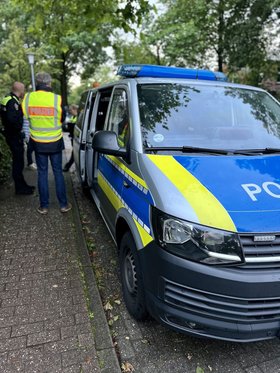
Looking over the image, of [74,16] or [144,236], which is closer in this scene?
[144,236]

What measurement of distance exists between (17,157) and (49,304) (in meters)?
3.61

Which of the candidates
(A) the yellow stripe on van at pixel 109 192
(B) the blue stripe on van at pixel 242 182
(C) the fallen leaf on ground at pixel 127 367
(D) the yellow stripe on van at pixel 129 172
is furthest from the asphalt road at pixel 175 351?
(D) the yellow stripe on van at pixel 129 172

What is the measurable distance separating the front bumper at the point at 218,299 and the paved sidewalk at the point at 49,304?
709 millimetres

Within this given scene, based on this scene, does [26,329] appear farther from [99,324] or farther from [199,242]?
[199,242]

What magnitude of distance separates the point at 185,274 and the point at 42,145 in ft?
11.2

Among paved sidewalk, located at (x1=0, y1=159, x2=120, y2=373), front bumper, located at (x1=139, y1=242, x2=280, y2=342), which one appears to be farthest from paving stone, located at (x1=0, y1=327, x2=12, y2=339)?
front bumper, located at (x1=139, y1=242, x2=280, y2=342)

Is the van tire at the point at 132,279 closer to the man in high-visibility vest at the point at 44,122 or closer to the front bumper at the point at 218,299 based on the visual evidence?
the front bumper at the point at 218,299

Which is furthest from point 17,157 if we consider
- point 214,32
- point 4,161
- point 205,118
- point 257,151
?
point 214,32

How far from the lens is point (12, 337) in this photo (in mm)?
2627

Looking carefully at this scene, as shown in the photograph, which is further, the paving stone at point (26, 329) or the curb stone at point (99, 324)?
the paving stone at point (26, 329)

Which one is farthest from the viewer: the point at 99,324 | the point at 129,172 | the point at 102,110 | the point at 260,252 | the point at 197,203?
the point at 102,110

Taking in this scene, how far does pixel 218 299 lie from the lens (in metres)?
2.09

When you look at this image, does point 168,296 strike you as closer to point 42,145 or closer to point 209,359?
point 209,359

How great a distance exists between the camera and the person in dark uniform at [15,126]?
17.9 ft
